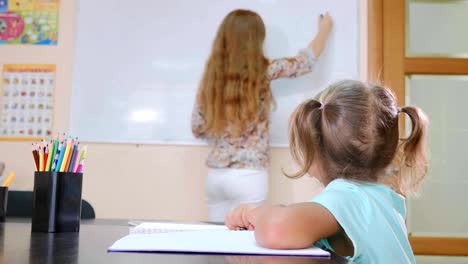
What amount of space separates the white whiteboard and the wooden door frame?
3.6 inches

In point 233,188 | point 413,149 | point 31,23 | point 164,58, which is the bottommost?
point 233,188

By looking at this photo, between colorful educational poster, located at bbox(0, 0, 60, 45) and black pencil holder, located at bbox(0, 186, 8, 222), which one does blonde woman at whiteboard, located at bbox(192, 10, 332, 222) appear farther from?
black pencil holder, located at bbox(0, 186, 8, 222)

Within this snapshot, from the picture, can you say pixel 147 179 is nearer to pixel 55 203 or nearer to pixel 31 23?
pixel 31 23

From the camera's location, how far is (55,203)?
0.96 metres

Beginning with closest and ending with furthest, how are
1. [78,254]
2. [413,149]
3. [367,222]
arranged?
[78,254] < [367,222] < [413,149]

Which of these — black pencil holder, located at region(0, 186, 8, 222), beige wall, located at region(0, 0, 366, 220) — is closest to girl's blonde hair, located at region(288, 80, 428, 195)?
black pencil holder, located at region(0, 186, 8, 222)

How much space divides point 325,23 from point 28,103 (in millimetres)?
1536

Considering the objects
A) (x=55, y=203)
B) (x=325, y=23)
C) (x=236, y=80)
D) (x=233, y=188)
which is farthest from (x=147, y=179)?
(x=55, y=203)

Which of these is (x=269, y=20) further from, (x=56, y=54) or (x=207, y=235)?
(x=207, y=235)

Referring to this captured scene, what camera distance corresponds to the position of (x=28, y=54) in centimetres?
274

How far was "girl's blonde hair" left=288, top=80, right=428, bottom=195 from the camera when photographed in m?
0.96

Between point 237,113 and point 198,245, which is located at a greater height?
point 237,113

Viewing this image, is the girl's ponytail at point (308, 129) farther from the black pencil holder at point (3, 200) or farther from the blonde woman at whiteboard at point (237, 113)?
the blonde woman at whiteboard at point (237, 113)

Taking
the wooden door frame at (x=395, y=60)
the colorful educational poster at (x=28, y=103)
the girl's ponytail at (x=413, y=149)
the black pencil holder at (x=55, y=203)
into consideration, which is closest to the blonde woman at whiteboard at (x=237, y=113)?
the wooden door frame at (x=395, y=60)
